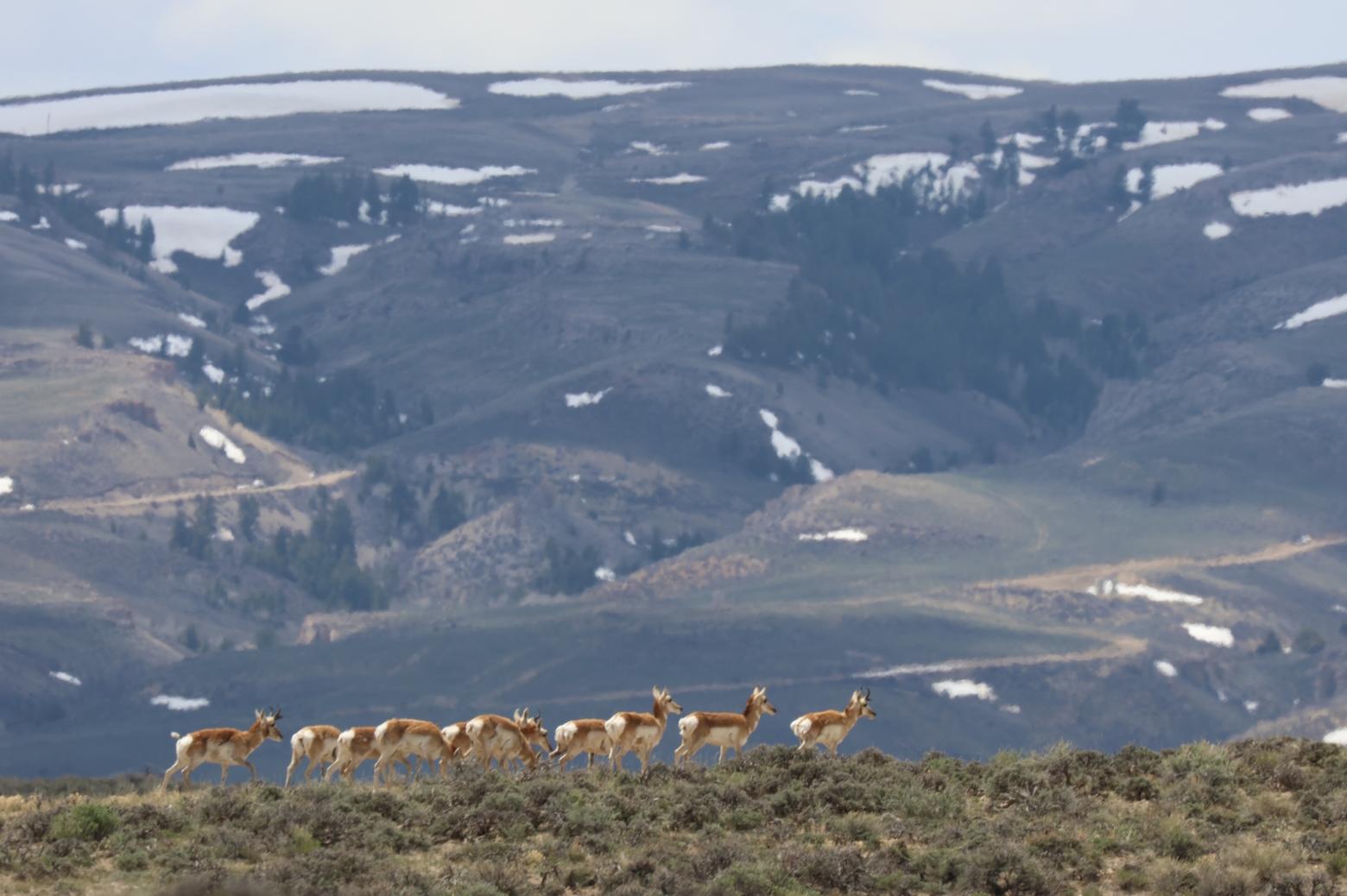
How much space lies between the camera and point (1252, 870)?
35.4 meters

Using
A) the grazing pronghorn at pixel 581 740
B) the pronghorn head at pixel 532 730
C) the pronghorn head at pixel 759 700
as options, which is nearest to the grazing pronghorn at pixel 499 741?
the pronghorn head at pixel 532 730

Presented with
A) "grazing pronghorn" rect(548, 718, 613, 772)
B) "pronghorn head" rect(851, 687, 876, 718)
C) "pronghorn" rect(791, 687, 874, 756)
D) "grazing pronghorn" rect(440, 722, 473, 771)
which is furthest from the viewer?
"pronghorn head" rect(851, 687, 876, 718)

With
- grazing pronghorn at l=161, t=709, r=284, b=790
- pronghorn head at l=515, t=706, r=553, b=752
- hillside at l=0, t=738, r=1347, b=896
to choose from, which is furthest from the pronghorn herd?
hillside at l=0, t=738, r=1347, b=896

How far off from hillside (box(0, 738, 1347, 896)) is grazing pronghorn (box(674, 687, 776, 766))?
1.08 metres

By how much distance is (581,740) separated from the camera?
42.7 m

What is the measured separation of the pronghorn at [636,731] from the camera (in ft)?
138

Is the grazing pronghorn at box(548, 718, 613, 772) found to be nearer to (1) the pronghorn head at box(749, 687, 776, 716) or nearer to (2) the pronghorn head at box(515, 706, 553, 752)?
(2) the pronghorn head at box(515, 706, 553, 752)

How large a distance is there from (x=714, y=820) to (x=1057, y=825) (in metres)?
4.82

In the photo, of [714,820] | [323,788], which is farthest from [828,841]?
[323,788]

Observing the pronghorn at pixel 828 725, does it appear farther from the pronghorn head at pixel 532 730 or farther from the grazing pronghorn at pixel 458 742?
the grazing pronghorn at pixel 458 742

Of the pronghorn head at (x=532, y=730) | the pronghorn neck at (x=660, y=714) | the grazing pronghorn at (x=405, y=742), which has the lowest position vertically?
the pronghorn head at (x=532, y=730)

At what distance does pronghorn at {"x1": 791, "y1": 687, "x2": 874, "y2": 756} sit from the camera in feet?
144

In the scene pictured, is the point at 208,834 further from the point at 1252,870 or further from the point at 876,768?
the point at 1252,870

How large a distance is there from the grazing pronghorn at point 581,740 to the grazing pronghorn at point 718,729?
1.20m
